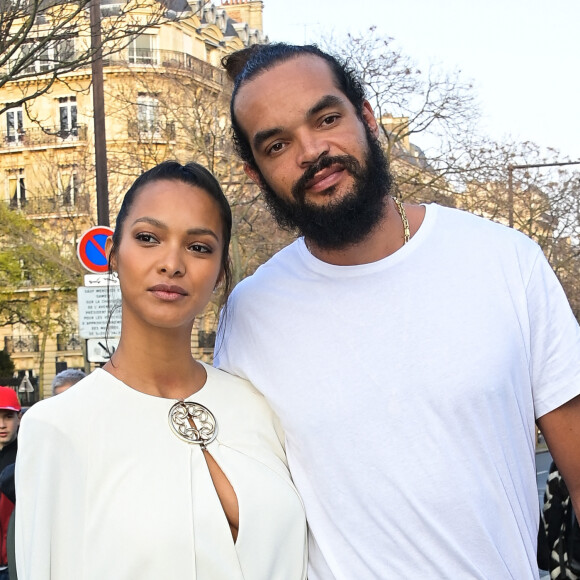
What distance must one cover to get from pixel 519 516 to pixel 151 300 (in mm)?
1206

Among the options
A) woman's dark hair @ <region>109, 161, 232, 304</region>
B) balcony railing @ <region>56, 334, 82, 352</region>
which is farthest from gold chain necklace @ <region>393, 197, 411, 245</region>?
balcony railing @ <region>56, 334, 82, 352</region>

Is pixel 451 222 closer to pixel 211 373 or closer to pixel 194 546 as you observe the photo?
pixel 211 373

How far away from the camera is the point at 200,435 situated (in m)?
2.91

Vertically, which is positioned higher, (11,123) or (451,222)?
(11,123)

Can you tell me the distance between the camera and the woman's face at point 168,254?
2930mm

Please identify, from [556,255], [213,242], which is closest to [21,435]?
[213,242]

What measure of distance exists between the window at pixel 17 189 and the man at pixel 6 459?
34.9 meters

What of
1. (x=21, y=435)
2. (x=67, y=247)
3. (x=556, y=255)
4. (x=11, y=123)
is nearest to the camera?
(x=21, y=435)

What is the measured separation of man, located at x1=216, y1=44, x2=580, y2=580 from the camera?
2.70 metres

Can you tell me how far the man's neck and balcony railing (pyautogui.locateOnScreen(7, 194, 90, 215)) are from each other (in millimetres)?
28955

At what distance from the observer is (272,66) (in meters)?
3.11

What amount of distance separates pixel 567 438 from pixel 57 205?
112 feet

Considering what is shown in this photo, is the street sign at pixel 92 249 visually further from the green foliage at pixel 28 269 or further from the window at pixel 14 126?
the window at pixel 14 126

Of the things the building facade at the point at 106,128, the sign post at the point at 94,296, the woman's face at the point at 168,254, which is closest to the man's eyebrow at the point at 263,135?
the woman's face at the point at 168,254
